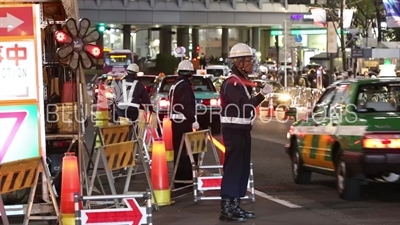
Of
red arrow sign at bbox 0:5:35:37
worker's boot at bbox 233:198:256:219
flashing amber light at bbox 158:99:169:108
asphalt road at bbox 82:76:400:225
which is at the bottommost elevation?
asphalt road at bbox 82:76:400:225

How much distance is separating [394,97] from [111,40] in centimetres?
9344

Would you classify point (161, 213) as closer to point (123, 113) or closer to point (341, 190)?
point (341, 190)

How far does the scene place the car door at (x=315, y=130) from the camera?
476 inches

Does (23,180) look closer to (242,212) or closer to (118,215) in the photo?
(118,215)

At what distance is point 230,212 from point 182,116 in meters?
2.92

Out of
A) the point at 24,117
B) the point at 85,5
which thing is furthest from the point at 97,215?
the point at 85,5

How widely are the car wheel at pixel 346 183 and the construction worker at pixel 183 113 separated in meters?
2.40

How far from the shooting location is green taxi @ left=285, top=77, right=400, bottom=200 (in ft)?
34.6

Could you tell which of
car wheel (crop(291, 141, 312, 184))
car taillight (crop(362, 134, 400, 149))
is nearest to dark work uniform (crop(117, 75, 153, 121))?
car wheel (crop(291, 141, 312, 184))

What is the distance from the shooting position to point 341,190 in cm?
1128

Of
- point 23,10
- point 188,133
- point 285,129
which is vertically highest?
point 23,10

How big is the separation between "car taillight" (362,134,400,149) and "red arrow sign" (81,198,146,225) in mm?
4080

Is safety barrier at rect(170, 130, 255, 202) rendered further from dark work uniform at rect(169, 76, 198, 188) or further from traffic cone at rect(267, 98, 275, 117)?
traffic cone at rect(267, 98, 275, 117)

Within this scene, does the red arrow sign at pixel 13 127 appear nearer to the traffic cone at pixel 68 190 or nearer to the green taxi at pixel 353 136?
the traffic cone at pixel 68 190
